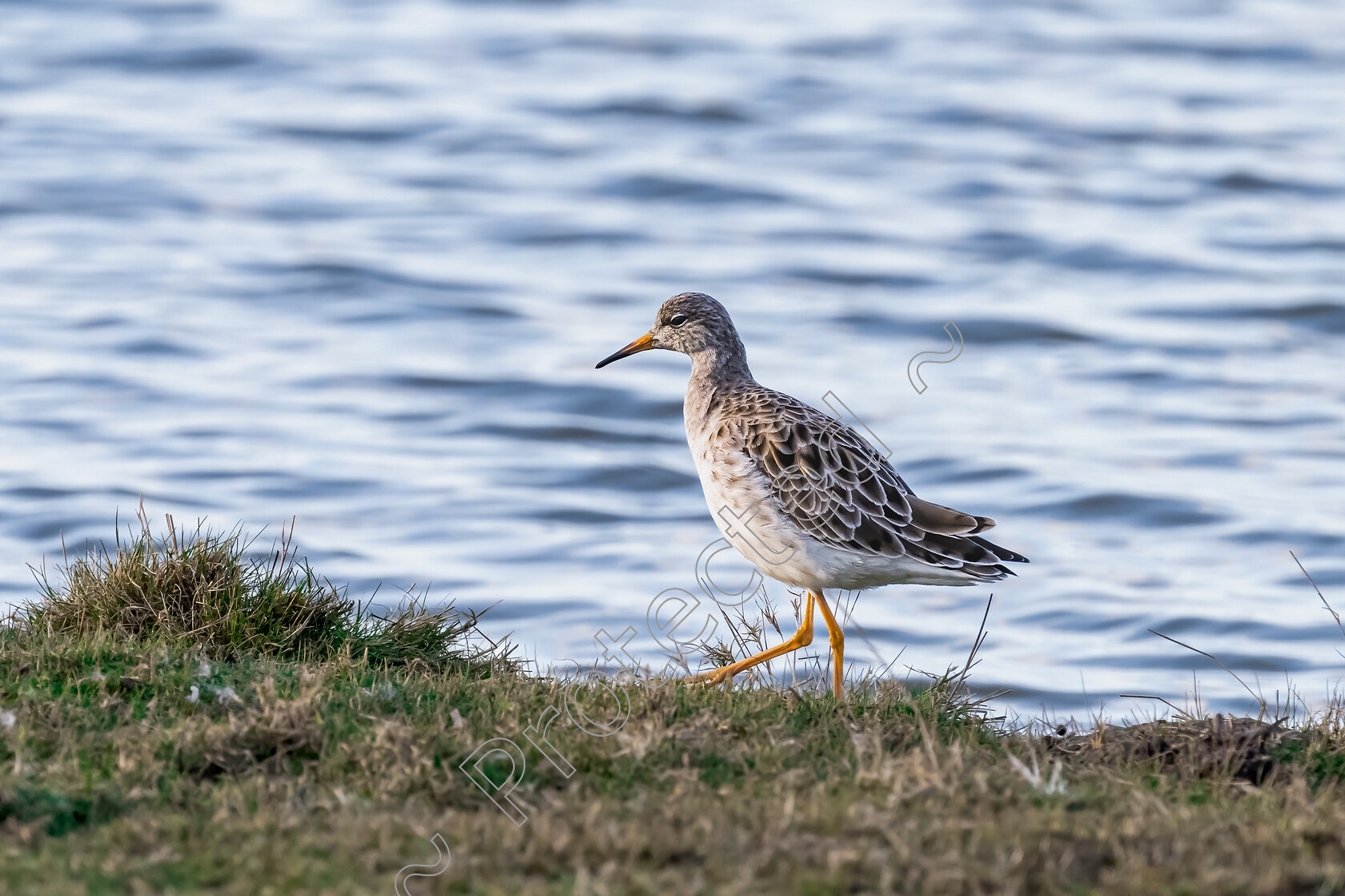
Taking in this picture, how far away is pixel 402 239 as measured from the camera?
78.6ft

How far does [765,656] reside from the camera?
332 inches

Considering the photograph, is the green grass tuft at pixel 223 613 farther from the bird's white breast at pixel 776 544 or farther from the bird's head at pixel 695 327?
the bird's head at pixel 695 327

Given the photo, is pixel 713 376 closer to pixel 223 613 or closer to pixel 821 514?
pixel 821 514

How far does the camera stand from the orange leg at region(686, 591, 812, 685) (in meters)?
7.96

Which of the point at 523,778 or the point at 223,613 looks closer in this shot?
the point at 523,778

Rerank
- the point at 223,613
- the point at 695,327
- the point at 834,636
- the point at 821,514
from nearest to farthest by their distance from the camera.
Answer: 1. the point at 223,613
2. the point at 821,514
3. the point at 834,636
4. the point at 695,327

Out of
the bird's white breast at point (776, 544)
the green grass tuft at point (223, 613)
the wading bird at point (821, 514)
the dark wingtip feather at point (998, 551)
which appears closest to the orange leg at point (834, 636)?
the wading bird at point (821, 514)

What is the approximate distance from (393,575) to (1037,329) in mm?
10275

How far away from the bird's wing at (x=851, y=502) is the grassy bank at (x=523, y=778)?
2.58ft

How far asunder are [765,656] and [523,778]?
100 inches

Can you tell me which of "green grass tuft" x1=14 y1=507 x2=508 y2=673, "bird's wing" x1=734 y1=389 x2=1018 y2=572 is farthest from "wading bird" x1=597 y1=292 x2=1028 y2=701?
"green grass tuft" x1=14 y1=507 x2=508 y2=673

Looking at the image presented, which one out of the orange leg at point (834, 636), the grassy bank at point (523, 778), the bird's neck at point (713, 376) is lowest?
the orange leg at point (834, 636)

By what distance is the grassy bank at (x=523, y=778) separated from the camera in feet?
16.9

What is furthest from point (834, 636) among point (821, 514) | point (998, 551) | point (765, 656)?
point (998, 551)
